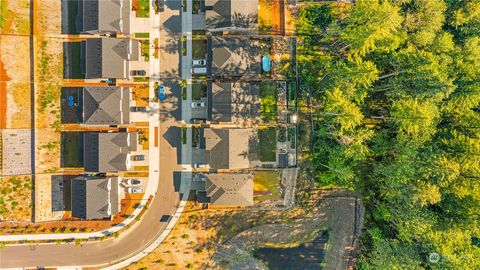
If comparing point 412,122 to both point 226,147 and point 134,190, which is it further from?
point 134,190

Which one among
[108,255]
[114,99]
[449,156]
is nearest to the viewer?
[449,156]

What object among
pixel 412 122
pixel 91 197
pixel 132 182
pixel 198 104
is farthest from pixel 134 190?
pixel 412 122

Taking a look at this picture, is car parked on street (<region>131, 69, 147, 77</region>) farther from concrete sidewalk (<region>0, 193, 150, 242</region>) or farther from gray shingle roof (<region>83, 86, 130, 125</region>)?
concrete sidewalk (<region>0, 193, 150, 242</region>)

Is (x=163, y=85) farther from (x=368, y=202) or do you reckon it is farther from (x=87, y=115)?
(x=368, y=202)

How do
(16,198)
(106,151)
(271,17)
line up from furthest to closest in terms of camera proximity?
(271,17) < (16,198) < (106,151)

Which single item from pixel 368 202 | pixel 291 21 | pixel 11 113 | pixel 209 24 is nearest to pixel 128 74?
pixel 209 24

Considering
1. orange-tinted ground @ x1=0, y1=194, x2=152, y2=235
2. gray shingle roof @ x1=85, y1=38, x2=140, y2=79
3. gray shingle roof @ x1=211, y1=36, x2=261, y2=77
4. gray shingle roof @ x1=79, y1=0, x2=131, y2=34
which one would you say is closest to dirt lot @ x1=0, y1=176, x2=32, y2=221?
orange-tinted ground @ x1=0, y1=194, x2=152, y2=235
